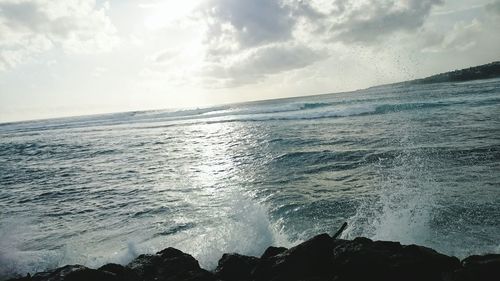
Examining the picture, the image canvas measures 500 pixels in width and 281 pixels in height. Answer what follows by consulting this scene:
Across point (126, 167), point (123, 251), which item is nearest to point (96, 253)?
point (123, 251)

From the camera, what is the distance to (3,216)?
1346cm

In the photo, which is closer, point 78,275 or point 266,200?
point 78,275

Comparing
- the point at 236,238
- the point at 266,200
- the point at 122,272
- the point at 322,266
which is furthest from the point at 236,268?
the point at 266,200

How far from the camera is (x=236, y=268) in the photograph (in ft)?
22.1

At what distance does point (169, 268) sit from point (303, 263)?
257 centimetres

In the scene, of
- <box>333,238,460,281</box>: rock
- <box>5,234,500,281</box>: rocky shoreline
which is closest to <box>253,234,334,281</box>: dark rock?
<box>5,234,500,281</box>: rocky shoreline

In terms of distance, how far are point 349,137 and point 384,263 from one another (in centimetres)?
1870

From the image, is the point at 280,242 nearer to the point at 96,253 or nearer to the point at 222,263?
the point at 222,263

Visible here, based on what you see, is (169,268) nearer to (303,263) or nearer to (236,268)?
(236,268)

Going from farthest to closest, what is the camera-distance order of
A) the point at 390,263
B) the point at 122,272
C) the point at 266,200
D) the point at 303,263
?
1. the point at 266,200
2. the point at 122,272
3. the point at 303,263
4. the point at 390,263

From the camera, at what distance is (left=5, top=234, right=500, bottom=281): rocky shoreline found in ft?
16.5

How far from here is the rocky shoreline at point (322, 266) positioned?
502 cm

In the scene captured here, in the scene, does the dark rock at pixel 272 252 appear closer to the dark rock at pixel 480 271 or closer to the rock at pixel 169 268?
the rock at pixel 169 268

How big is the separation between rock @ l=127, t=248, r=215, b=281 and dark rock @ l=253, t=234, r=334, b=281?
3.64ft
